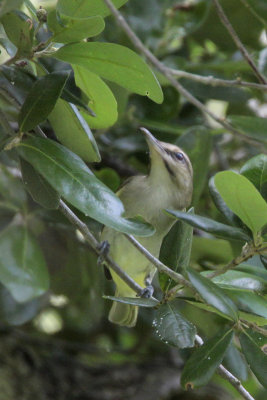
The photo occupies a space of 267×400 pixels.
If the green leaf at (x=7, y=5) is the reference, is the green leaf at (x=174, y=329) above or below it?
below

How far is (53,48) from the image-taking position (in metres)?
1.95

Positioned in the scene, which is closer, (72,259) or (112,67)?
(112,67)

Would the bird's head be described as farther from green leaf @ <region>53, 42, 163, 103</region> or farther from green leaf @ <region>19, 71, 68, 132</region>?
green leaf @ <region>19, 71, 68, 132</region>

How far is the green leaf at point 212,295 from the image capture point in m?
1.67

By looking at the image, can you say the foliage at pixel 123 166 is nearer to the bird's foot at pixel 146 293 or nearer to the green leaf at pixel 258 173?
the green leaf at pixel 258 173

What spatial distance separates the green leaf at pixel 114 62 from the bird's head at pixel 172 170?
1142mm

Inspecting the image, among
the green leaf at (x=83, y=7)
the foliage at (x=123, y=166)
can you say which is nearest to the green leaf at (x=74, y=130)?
the foliage at (x=123, y=166)

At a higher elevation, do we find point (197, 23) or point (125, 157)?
point (197, 23)

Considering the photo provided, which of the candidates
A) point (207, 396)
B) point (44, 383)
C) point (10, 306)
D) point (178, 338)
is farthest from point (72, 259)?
point (178, 338)

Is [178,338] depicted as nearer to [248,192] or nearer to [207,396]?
[248,192]

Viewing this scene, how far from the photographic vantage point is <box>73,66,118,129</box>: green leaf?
201 centimetres

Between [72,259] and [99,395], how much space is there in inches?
Answer: 28.9

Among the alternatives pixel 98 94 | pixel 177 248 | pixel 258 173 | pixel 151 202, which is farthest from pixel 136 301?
pixel 151 202

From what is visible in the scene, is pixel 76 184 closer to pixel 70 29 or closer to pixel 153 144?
pixel 70 29
